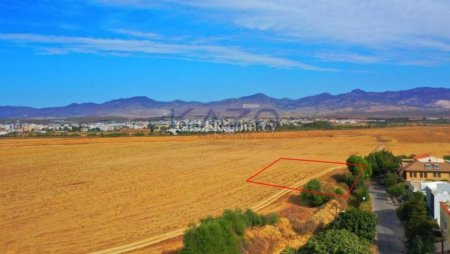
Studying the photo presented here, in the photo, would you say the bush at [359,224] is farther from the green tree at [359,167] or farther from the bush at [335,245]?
the green tree at [359,167]

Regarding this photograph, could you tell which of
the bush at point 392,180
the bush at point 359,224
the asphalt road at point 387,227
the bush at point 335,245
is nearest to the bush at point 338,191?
the asphalt road at point 387,227

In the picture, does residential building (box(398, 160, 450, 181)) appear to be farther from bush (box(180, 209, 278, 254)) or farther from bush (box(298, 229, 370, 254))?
bush (box(180, 209, 278, 254))

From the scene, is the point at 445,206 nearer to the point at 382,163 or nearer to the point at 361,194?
the point at 361,194

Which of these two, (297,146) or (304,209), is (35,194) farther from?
(297,146)

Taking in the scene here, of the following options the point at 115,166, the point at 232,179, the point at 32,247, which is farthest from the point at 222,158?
the point at 32,247

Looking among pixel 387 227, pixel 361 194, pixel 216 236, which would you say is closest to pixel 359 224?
pixel 387 227
